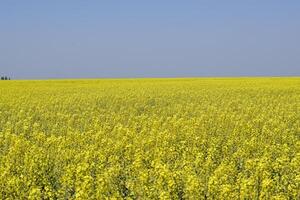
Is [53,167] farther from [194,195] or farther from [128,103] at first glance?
[128,103]

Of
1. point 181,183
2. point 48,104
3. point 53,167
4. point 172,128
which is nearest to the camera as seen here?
point 181,183

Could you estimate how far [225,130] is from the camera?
16562 mm

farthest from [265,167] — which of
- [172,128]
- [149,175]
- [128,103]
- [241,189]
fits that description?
[128,103]

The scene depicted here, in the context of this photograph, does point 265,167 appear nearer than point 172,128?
Yes

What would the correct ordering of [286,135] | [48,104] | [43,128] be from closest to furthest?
[286,135] < [43,128] < [48,104]

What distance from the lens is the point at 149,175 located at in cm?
913

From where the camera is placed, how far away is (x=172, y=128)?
1620 centimetres

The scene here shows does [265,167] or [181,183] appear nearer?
[181,183]

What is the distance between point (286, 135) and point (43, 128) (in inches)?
360

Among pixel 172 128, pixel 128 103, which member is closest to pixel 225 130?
pixel 172 128

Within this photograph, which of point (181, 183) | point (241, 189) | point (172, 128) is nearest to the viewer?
point (241, 189)

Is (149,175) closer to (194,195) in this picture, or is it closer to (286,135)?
(194,195)

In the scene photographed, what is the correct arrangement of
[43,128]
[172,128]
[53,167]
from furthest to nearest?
[43,128], [172,128], [53,167]

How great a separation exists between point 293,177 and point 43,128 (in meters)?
11.4
